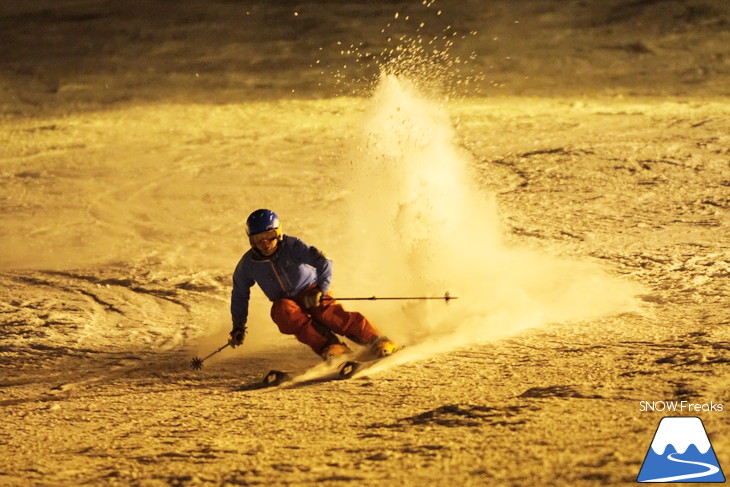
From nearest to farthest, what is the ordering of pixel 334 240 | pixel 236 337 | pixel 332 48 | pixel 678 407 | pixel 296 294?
1. pixel 678 407
2. pixel 236 337
3. pixel 296 294
4. pixel 334 240
5. pixel 332 48

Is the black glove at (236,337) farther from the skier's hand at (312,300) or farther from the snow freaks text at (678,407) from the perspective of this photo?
the snow freaks text at (678,407)

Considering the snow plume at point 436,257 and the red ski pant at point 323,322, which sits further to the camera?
the snow plume at point 436,257

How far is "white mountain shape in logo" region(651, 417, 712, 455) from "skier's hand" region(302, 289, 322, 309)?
2244 mm

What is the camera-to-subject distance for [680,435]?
3.71m

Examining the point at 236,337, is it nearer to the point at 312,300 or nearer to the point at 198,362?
the point at 198,362

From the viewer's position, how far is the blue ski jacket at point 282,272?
18.2 feet

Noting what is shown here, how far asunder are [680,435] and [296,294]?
2552 mm

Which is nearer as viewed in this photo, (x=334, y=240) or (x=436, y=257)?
(x=436, y=257)

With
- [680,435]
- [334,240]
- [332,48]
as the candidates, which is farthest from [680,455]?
[332,48]

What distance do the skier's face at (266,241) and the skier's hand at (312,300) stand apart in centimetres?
34

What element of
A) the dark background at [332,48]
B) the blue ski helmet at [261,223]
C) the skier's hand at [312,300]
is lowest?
the skier's hand at [312,300]

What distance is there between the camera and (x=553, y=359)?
4941 mm

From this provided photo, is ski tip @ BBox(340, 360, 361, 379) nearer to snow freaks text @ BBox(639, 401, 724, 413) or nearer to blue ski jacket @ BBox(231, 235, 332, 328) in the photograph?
blue ski jacket @ BBox(231, 235, 332, 328)

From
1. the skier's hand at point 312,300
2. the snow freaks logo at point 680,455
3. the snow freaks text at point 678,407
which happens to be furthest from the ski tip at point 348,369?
the snow freaks logo at point 680,455
